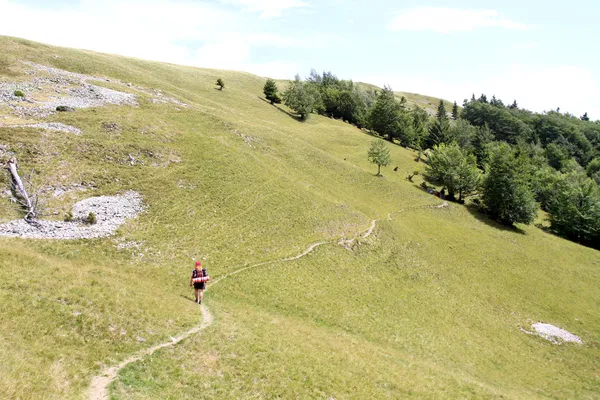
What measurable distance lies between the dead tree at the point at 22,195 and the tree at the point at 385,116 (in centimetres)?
11822

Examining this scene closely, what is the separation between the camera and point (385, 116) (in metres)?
130

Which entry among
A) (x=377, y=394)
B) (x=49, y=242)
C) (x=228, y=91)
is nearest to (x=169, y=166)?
(x=49, y=242)

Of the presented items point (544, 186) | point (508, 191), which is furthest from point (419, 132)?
point (508, 191)

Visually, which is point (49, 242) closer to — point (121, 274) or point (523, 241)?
point (121, 274)

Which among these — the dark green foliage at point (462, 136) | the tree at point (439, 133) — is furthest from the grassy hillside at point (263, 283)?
the dark green foliage at point (462, 136)

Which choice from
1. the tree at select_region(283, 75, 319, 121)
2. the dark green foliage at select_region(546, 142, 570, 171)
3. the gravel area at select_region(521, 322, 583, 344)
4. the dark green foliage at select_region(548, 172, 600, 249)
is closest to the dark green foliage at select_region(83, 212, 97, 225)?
the gravel area at select_region(521, 322, 583, 344)

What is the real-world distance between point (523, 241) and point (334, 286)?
172 ft

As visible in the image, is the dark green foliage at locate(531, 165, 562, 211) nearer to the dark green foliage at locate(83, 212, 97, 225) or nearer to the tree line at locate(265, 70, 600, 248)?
the tree line at locate(265, 70, 600, 248)

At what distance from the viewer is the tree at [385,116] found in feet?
427

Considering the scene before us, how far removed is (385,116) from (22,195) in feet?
392

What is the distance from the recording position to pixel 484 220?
7650cm

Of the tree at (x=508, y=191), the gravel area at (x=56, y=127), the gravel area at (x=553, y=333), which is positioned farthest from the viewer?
the tree at (x=508, y=191)

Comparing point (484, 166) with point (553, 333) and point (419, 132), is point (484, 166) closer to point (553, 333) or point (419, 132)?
point (419, 132)

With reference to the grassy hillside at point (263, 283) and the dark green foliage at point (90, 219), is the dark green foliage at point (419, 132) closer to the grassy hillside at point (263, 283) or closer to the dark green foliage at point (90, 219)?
the grassy hillside at point (263, 283)
